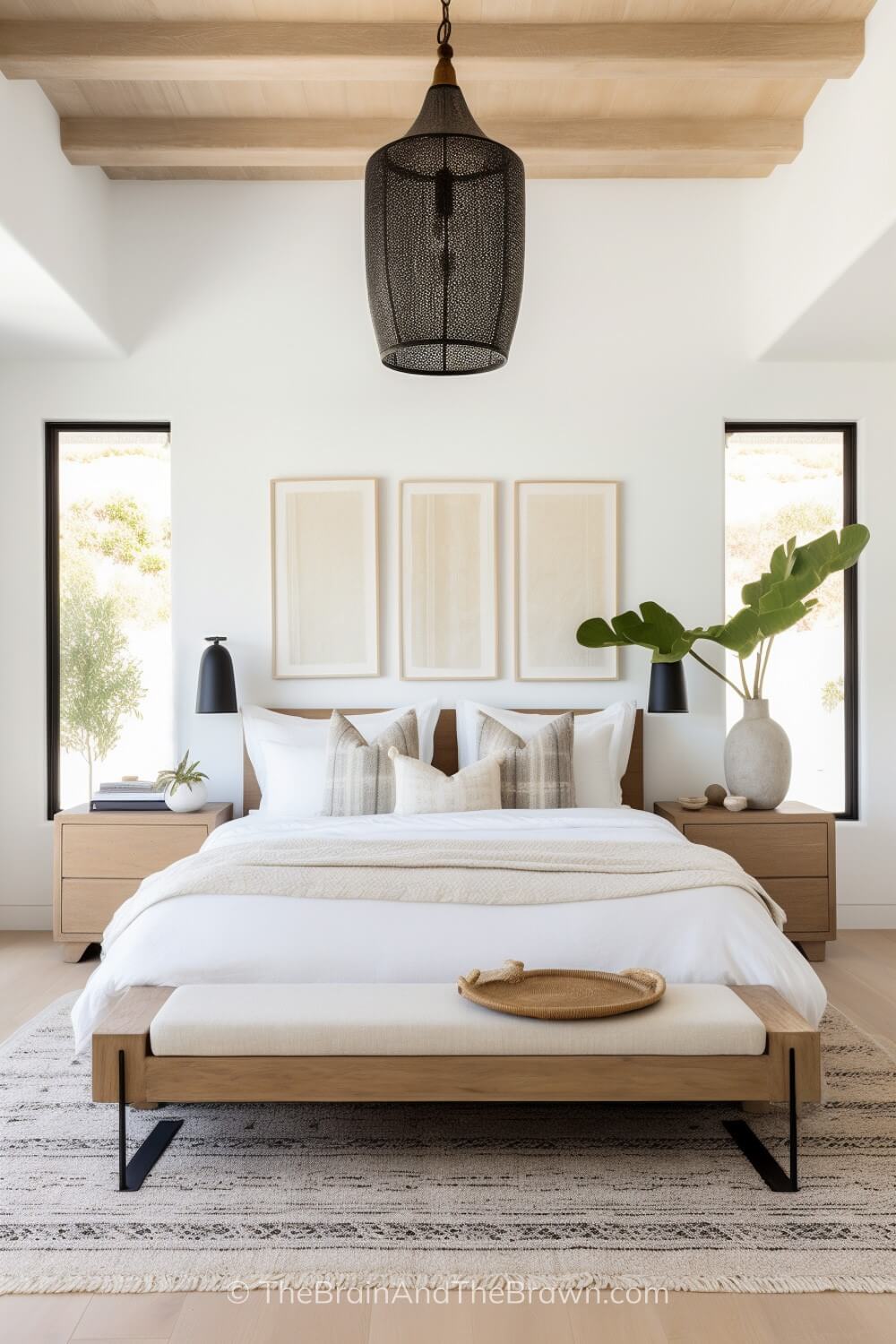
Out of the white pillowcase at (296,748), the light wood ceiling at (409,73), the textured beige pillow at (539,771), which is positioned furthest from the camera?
the white pillowcase at (296,748)

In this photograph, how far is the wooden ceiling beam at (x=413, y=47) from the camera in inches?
141

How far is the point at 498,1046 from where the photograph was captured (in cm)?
232

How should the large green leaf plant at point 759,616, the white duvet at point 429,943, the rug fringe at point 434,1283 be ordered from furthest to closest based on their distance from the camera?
the large green leaf plant at point 759,616
the white duvet at point 429,943
the rug fringe at point 434,1283

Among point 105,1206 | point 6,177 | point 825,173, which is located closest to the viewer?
point 105,1206

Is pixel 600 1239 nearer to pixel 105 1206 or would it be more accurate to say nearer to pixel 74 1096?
pixel 105 1206

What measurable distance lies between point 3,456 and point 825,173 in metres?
3.68

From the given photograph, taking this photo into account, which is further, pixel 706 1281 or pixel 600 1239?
pixel 600 1239

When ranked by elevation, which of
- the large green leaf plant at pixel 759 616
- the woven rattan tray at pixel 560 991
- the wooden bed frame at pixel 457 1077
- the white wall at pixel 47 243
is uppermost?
the white wall at pixel 47 243

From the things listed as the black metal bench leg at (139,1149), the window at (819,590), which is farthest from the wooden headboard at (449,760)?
the black metal bench leg at (139,1149)

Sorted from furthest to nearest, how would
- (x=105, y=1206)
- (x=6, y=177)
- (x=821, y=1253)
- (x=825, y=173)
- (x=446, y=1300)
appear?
(x=825, y=173)
(x=6, y=177)
(x=105, y=1206)
(x=821, y=1253)
(x=446, y=1300)

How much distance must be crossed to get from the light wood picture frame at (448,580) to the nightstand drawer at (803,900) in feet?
5.02

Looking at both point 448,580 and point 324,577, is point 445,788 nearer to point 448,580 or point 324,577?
point 448,580

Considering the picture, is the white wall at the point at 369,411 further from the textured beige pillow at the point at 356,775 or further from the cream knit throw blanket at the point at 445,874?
the cream knit throw blanket at the point at 445,874

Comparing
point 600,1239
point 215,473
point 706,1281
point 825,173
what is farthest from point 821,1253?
point 215,473
